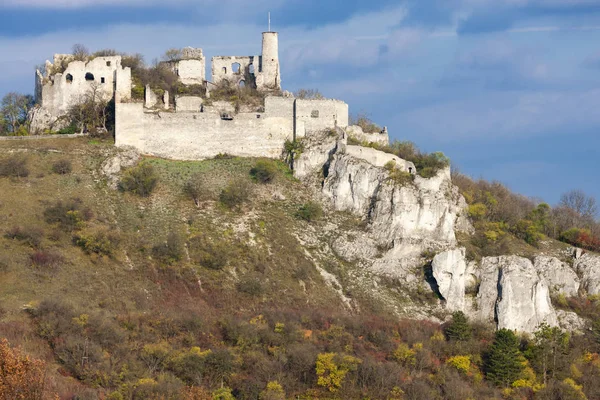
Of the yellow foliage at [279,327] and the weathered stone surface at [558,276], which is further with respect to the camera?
the weathered stone surface at [558,276]

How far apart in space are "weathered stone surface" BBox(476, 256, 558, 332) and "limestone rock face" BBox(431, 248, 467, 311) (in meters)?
1.31

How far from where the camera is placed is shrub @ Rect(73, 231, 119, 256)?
67.6 m

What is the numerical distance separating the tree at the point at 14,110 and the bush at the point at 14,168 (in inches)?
358

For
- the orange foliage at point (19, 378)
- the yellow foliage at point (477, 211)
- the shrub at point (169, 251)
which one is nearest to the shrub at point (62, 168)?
the shrub at point (169, 251)

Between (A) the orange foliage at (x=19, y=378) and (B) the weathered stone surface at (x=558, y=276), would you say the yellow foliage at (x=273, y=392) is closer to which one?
(A) the orange foliage at (x=19, y=378)

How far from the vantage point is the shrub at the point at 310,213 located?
74.1 metres

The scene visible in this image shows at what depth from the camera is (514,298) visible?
233ft

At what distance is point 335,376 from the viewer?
198 ft

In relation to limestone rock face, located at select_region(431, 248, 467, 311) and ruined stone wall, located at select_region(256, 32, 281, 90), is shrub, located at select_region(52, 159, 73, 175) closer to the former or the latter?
ruined stone wall, located at select_region(256, 32, 281, 90)

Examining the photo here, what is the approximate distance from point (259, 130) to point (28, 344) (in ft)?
82.9

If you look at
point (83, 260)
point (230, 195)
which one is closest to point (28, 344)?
point (83, 260)

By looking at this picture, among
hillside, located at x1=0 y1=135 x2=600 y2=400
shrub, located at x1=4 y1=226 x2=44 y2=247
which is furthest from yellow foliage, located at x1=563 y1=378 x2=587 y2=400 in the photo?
shrub, located at x1=4 y1=226 x2=44 y2=247

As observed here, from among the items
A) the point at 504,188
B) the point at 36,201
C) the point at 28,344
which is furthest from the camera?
the point at 504,188

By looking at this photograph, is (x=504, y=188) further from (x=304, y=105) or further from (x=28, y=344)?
(x=28, y=344)
